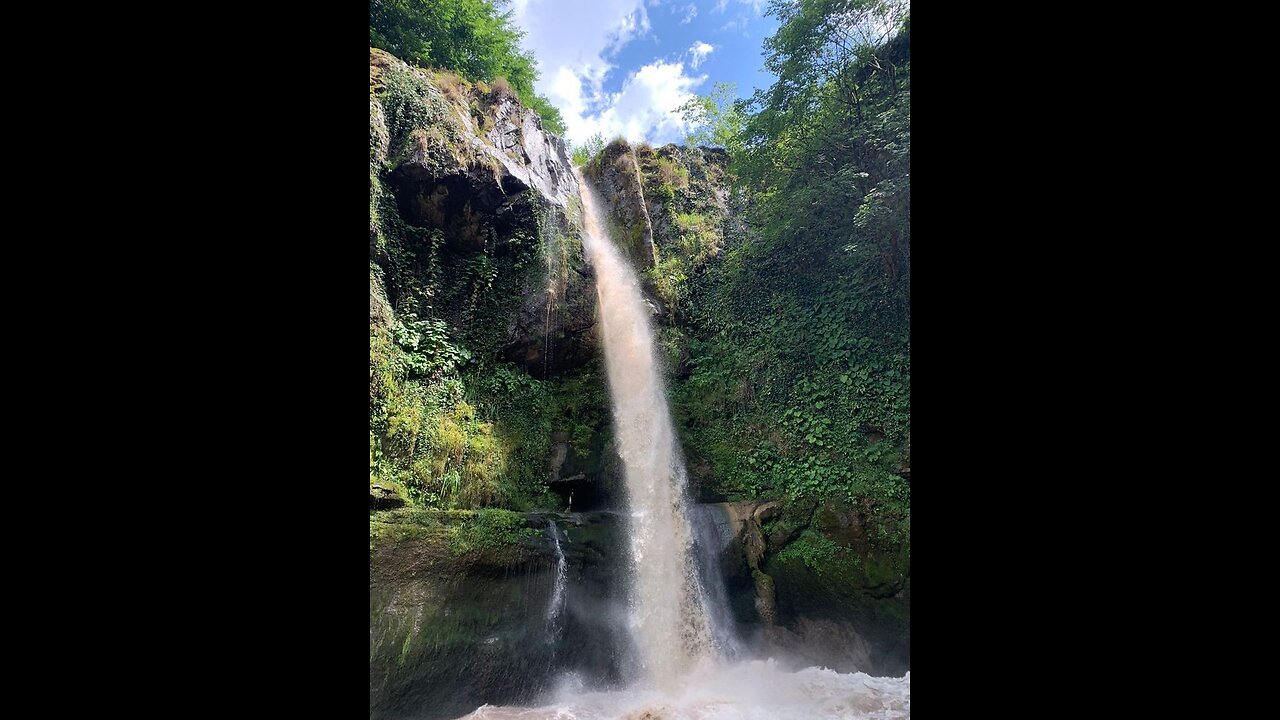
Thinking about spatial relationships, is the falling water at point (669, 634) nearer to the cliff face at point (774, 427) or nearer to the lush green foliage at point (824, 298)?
the cliff face at point (774, 427)

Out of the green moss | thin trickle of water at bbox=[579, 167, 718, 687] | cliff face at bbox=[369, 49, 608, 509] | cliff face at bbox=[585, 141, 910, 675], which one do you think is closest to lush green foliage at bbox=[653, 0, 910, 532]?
cliff face at bbox=[585, 141, 910, 675]

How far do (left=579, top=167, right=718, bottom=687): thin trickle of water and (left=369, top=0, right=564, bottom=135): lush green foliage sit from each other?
3685 mm

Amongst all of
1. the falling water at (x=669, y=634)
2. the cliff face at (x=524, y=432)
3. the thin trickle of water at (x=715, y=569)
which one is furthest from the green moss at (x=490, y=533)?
the thin trickle of water at (x=715, y=569)

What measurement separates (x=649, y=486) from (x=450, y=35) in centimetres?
915

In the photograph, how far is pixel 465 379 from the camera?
745cm

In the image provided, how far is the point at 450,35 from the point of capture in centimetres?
920

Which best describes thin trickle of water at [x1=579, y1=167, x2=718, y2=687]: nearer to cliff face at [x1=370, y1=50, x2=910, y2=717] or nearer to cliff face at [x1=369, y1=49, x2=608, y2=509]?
cliff face at [x1=370, y1=50, x2=910, y2=717]

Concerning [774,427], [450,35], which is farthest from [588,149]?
[774,427]

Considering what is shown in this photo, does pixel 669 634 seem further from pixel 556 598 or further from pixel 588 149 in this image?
pixel 588 149

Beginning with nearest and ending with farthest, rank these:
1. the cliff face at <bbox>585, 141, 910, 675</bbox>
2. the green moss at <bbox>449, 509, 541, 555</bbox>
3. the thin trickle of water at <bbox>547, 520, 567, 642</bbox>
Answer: the green moss at <bbox>449, 509, 541, 555</bbox> < the thin trickle of water at <bbox>547, 520, 567, 642</bbox> < the cliff face at <bbox>585, 141, 910, 675</bbox>

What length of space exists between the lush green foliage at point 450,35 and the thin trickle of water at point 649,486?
3.68 meters

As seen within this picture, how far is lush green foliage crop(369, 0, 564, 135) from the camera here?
27.3ft
